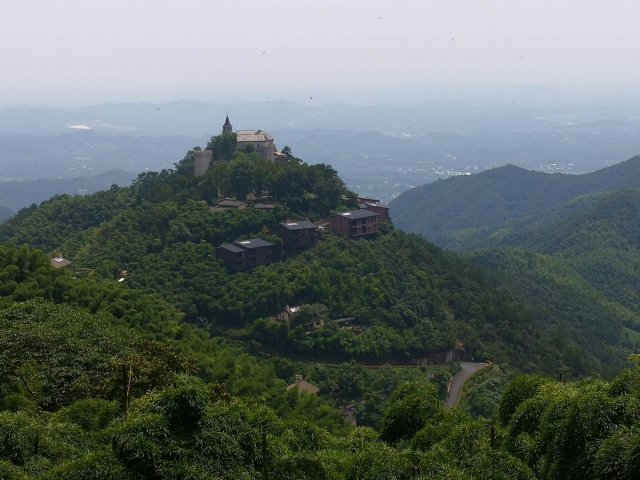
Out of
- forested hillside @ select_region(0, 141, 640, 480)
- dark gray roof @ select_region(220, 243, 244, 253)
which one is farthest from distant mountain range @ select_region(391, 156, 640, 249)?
dark gray roof @ select_region(220, 243, 244, 253)

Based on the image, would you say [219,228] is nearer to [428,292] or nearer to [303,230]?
[303,230]

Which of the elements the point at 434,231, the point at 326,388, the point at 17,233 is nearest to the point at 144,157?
the point at 434,231

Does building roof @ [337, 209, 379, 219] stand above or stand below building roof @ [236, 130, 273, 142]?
below

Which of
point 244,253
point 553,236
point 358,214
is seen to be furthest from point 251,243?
point 553,236

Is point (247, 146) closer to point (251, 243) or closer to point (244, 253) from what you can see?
point (251, 243)

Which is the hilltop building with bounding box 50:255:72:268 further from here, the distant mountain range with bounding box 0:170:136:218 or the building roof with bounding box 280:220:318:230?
the distant mountain range with bounding box 0:170:136:218

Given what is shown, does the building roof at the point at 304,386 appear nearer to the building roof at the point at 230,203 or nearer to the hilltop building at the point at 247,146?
the building roof at the point at 230,203
